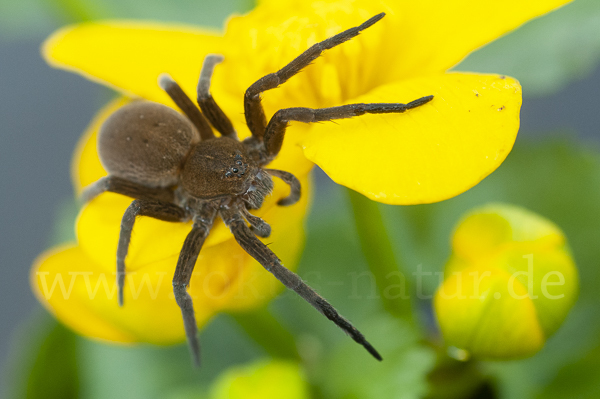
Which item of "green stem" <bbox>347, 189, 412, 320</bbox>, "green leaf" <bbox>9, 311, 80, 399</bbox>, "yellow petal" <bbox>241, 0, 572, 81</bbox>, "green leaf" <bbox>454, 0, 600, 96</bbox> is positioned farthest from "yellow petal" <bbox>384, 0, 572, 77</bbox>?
"green leaf" <bbox>9, 311, 80, 399</bbox>

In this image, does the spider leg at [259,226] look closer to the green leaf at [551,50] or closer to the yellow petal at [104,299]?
the yellow petal at [104,299]

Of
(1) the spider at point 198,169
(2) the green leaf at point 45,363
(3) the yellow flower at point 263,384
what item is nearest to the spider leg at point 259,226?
(1) the spider at point 198,169

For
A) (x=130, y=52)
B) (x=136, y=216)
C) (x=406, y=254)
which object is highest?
(x=130, y=52)

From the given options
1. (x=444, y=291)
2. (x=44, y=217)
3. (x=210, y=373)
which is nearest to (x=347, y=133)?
(x=444, y=291)

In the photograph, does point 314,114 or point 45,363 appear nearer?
point 314,114

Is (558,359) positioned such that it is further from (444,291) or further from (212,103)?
(212,103)

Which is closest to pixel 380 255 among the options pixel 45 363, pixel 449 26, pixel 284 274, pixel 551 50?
pixel 284 274

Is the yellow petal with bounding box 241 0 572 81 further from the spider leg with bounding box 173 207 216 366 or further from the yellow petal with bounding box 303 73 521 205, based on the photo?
the spider leg with bounding box 173 207 216 366

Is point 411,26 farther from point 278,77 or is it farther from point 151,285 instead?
point 151,285
